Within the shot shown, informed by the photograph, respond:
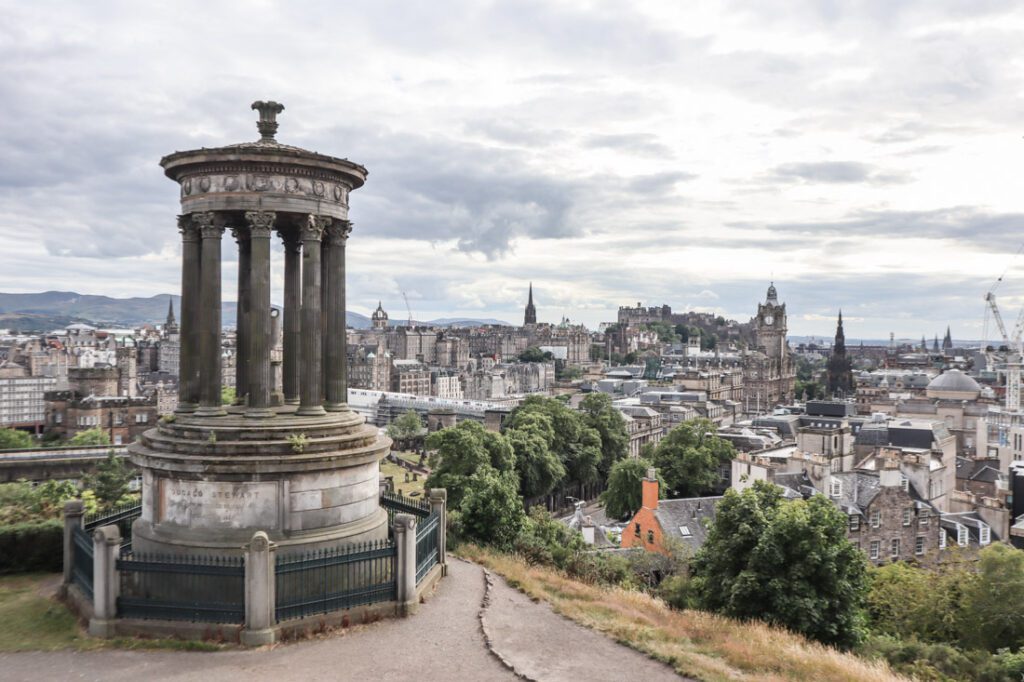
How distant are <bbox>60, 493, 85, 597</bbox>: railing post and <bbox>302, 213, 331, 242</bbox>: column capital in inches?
369

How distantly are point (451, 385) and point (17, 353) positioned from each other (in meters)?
104

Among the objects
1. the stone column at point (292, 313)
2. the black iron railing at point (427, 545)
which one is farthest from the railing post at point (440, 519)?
the stone column at point (292, 313)

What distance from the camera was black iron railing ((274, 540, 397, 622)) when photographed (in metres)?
17.2

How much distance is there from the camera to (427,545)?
21297 mm

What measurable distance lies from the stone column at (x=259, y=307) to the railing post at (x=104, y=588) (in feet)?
15.4

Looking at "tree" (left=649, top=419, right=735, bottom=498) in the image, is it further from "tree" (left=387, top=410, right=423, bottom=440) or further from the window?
"tree" (left=387, top=410, right=423, bottom=440)

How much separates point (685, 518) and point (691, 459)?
2267cm

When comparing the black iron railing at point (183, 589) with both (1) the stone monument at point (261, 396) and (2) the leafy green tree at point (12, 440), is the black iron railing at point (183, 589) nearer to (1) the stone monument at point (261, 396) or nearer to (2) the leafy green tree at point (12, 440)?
(1) the stone monument at point (261, 396)

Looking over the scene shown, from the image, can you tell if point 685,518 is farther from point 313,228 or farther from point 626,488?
point 313,228

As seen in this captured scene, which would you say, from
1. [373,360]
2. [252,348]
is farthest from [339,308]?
[373,360]

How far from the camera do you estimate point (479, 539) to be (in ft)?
93.6

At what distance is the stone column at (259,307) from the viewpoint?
2055 cm

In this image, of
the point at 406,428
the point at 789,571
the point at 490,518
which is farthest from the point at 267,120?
the point at 406,428

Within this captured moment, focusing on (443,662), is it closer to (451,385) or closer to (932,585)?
(932,585)
